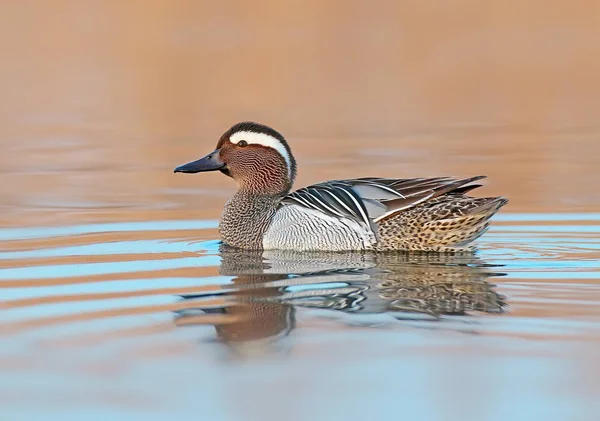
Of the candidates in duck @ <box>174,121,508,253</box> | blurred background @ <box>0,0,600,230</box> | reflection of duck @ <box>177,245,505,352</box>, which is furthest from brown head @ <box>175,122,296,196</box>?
blurred background @ <box>0,0,600,230</box>

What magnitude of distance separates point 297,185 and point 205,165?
2121 millimetres

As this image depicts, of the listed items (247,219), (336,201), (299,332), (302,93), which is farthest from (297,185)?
(302,93)

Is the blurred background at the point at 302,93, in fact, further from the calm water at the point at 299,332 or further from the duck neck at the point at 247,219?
the calm water at the point at 299,332

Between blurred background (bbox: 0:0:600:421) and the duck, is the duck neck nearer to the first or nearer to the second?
the duck

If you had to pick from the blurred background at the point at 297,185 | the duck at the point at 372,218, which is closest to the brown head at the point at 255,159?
the duck at the point at 372,218

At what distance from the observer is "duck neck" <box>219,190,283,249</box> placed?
8.95 meters

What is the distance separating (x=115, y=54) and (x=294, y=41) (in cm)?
292

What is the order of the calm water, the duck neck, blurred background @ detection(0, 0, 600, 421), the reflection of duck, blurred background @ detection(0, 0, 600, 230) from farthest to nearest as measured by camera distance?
blurred background @ detection(0, 0, 600, 230)
the duck neck
the reflection of duck
blurred background @ detection(0, 0, 600, 421)
the calm water

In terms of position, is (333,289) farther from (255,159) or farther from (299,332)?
(255,159)

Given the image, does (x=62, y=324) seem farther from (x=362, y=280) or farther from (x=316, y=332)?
(x=362, y=280)

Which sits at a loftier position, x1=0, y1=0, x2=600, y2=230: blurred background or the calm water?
x1=0, y1=0, x2=600, y2=230: blurred background

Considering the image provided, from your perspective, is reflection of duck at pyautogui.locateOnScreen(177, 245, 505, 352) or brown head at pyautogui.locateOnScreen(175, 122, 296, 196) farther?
brown head at pyautogui.locateOnScreen(175, 122, 296, 196)

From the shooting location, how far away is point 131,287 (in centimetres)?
721

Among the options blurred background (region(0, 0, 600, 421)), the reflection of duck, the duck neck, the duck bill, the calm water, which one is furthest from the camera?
the duck bill
